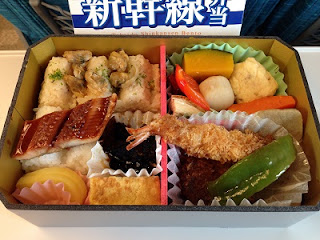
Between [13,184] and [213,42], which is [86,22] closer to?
[213,42]

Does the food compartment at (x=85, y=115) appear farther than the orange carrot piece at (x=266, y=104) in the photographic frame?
No

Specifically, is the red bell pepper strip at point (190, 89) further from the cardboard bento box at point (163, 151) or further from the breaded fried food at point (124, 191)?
the breaded fried food at point (124, 191)

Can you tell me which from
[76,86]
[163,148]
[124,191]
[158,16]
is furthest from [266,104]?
[76,86]

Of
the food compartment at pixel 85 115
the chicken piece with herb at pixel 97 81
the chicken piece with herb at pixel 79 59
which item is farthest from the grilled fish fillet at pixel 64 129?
the chicken piece with herb at pixel 79 59

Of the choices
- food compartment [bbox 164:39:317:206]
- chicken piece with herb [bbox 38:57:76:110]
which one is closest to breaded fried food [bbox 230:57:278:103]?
food compartment [bbox 164:39:317:206]

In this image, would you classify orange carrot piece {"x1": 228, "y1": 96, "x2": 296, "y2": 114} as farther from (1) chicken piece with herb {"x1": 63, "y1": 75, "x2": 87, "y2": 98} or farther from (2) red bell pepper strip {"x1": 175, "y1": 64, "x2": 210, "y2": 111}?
(1) chicken piece with herb {"x1": 63, "y1": 75, "x2": 87, "y2": 98}
